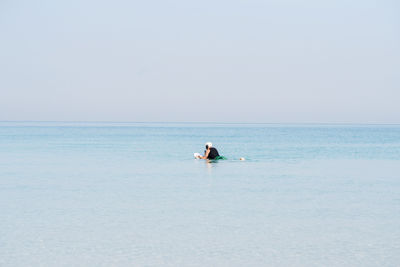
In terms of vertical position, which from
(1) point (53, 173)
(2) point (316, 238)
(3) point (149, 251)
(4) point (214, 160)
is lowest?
(3) point (149, 251)

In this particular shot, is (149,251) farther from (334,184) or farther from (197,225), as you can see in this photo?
(334,184)

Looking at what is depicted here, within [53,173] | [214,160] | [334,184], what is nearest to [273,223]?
[334,184]

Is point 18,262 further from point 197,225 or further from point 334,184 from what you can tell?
point 334,184

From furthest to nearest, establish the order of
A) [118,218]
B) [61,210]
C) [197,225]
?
[61,210] → [118,218] → [197,225]

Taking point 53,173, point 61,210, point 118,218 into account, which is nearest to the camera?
point 118,218

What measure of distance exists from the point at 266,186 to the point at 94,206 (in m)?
7.25

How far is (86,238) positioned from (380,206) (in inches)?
341

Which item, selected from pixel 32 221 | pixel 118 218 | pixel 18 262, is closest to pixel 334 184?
pixel 118 218

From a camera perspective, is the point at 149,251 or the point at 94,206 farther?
the point at 94,206

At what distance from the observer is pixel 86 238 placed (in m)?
11.4

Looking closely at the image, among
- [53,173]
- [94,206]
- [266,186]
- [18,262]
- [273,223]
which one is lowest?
[18,262]

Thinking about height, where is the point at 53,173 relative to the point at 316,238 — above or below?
above

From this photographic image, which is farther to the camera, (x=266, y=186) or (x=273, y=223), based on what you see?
(x=266, y=186)

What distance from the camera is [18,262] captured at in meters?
9.64
